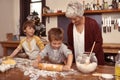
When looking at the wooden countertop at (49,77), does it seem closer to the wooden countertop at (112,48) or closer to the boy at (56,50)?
the boy at (56,50)

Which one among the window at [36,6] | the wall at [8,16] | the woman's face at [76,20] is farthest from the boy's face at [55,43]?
the wall at [8,16]

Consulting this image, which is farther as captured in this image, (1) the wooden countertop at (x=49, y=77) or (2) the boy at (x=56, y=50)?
(2) the boy at (x=56, y=50)

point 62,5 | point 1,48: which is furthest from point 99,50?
point 1,48

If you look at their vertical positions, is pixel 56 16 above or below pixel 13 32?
above

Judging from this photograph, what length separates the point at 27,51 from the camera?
251cm

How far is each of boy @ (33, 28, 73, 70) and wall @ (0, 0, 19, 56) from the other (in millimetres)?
3244

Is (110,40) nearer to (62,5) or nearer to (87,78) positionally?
(62,5)

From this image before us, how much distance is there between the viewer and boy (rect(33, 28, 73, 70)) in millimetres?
1715

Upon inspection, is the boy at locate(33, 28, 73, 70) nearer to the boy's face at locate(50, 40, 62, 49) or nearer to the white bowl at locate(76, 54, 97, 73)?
the boy's face at locate(50, 40, 62, 49)

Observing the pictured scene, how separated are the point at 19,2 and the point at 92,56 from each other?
3868 millimetres

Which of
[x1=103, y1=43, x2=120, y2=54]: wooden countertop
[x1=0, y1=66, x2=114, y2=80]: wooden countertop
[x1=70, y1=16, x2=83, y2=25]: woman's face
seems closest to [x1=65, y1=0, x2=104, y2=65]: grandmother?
[x1=70, y1=16, x2=83, y2=25]: woman's face

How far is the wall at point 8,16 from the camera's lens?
4789 millimetres

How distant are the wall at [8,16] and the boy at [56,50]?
3244 millimetres

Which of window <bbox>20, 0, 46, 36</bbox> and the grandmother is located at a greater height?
window <bbox>20, 0, 46, 36</bbox>
